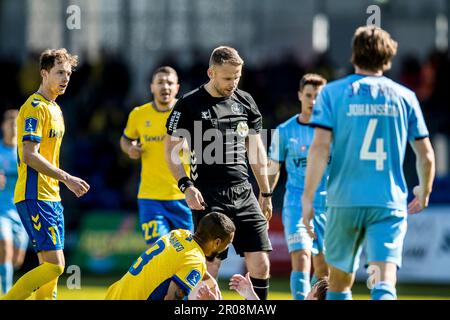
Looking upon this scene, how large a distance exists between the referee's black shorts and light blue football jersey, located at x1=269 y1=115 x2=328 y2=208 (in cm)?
157

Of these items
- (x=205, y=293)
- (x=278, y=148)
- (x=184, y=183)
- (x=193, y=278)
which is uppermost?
(x=278, y=148)

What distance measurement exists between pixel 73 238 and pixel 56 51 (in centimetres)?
1040

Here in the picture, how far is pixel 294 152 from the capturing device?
34.7ft

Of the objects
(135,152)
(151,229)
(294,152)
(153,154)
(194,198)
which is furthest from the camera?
(153,154)

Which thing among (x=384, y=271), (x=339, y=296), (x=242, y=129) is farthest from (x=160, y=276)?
(x=242, y=129)

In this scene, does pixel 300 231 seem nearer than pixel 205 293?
No

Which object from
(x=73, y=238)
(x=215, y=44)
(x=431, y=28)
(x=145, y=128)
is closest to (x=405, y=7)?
(x=431, y=28)

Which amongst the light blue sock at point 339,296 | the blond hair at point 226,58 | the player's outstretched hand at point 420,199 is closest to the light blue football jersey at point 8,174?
the blond hair at point 226,58

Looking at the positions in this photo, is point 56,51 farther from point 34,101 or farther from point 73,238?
point 73,238

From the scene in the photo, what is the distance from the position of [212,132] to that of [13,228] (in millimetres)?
4895

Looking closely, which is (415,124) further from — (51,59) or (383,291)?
(51,59)

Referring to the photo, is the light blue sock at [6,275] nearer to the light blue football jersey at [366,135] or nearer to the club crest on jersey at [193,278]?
the club crest on jersey at [193,278]

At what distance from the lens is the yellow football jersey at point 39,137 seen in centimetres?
858

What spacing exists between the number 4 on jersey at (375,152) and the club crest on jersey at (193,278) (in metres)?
1.59
